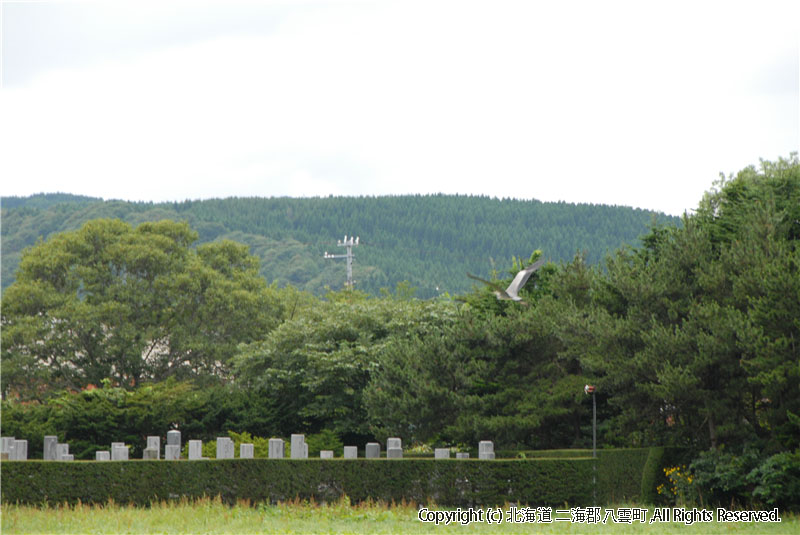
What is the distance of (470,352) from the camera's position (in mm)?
32031

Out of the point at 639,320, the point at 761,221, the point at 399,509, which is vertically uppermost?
the point at 761,221

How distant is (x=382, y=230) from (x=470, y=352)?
4625 inches

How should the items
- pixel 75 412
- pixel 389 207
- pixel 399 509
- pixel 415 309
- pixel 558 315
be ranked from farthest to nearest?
pixel 389 207 → pixel 415 309 → pixel 75 412 → pixel 558 315 → pixel 399 509

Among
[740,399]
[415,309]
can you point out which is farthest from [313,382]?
[740,399]

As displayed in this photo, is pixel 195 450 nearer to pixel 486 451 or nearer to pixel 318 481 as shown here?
pixel 318 481

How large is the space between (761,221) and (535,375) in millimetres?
8924

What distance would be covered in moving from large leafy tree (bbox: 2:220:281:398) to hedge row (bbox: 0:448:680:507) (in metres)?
23.0

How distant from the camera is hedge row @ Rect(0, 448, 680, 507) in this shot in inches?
963

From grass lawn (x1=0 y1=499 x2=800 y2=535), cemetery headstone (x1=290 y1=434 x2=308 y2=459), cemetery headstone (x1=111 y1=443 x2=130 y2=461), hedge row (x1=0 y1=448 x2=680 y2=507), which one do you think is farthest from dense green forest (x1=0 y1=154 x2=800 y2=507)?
cemetery headstone (x1=111 y1=443 x2=130 y2=461)

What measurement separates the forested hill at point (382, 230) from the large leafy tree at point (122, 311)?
218ft

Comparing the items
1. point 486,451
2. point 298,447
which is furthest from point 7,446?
point 486,451

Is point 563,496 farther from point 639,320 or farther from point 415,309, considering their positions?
point 415,309

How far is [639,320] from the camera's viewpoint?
2748 centimetres

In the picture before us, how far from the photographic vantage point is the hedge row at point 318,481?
2447cm
